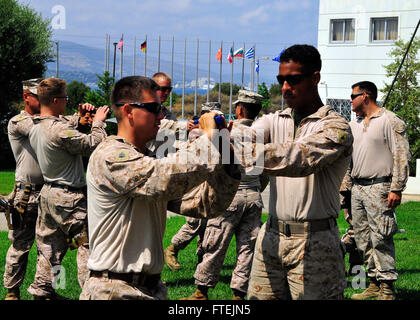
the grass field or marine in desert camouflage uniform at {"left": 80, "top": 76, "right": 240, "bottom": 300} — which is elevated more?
marine in desert camouflage uniform at {"left": 80, "top": 76, "right": 240, "bottom": 300}

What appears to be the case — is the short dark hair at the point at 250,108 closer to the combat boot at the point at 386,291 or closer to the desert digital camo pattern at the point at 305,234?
the combat boot at the point at 386,291

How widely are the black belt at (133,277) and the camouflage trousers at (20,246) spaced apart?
4.08 metres

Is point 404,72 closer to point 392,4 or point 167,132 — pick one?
point 392,4

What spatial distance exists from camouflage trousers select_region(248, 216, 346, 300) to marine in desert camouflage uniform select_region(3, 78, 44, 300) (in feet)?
12.9

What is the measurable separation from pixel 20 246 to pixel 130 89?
4566 millimetres

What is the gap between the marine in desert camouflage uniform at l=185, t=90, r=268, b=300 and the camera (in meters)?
7.27

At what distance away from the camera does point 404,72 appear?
25953 millimetres

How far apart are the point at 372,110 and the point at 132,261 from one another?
513cm

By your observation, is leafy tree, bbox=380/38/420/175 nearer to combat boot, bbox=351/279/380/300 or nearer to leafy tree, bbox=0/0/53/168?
combat boot, bbox=351/279/380/300

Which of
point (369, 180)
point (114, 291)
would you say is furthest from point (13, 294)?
point (369, 180)

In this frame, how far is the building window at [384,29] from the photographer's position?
32.8 meters

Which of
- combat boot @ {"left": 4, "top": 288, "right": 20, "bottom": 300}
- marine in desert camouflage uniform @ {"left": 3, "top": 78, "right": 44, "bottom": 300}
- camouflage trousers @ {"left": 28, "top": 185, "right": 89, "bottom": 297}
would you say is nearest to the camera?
camouflage trousers @ {"left": 28, "top": 185, "right": 89, "bottom": 297}

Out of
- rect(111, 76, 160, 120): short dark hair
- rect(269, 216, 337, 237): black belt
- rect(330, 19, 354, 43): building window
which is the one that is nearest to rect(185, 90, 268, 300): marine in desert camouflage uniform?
rect(269, 216, 337, 237): black belt
